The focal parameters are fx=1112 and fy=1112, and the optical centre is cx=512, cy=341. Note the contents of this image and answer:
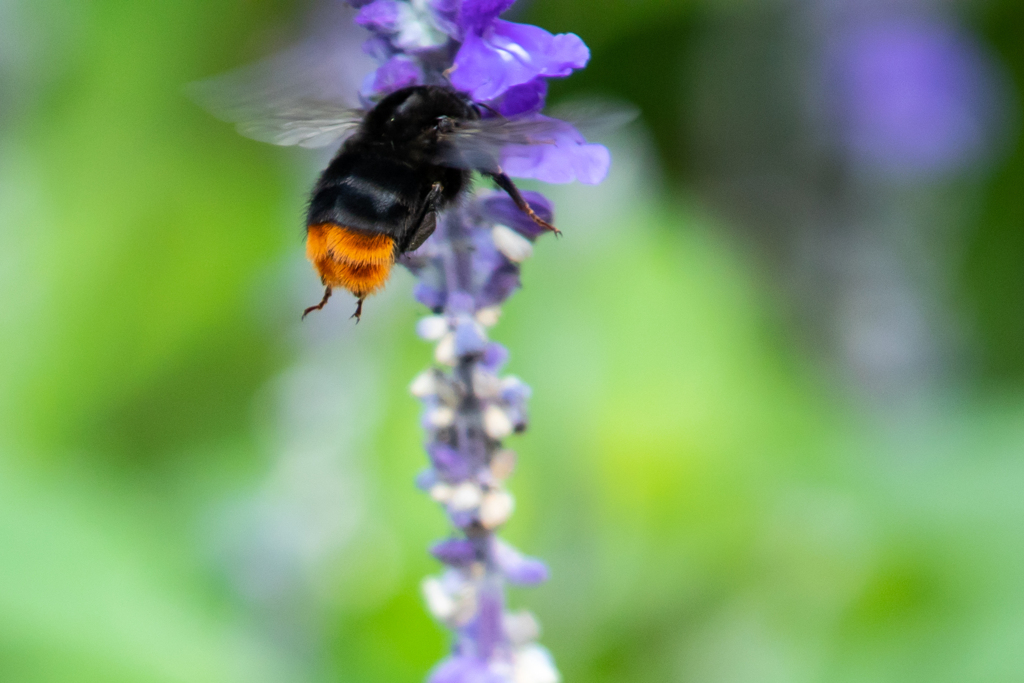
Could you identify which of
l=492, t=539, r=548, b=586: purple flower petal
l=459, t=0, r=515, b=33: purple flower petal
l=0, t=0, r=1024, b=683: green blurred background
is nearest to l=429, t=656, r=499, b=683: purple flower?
l=492, t=539, r=548, b=586: purple flower petal

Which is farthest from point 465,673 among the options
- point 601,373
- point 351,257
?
point 601,373

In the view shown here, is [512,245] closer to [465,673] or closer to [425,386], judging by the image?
[425,386]

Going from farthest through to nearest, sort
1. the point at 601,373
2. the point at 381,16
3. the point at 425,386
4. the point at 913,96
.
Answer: the point at 913,96, the point at 601,373, the point at 425,386, the point at 381,16

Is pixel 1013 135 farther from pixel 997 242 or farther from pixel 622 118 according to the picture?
pixel 622 118

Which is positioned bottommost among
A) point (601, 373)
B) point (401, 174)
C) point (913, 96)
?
point (401, 174)

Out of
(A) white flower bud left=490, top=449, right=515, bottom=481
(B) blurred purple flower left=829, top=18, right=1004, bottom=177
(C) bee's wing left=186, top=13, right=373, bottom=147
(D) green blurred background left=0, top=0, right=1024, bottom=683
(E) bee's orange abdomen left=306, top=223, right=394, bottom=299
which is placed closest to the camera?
(A) white flower bud left=490, top=449, right=515, bottom=481

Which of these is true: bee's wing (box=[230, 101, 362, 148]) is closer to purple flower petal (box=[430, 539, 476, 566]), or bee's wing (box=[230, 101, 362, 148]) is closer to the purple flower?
purple flower petal (box=[430, 539, 476, 566])
